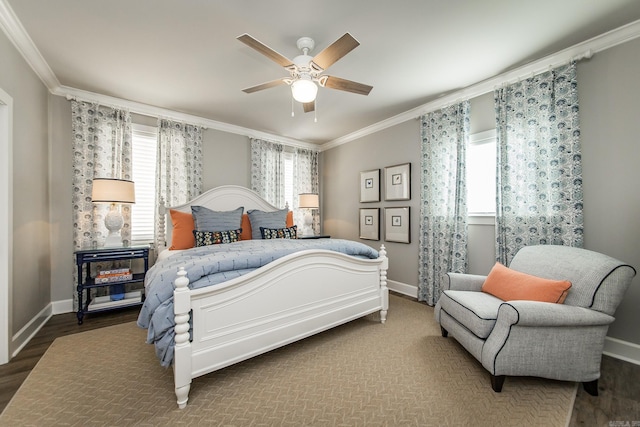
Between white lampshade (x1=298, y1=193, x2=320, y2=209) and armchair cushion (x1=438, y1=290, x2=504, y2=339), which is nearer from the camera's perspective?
armchair cushion (x1=438, y1=290, x2=504, y2=339)

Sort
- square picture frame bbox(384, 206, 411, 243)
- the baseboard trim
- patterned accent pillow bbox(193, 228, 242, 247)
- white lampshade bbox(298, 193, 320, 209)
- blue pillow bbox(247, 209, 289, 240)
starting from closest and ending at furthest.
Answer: the baseboard trim → patterned accent pillow bbox(193, 228, 242, 247) → blue pillow bbox(247, 209, 289, 240) → square picture frame bbox(384, 206, 411, 243) → white lampshade bbox(298, 193, 320, 209)

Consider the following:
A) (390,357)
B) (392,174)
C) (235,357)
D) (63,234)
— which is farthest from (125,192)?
(392,174)

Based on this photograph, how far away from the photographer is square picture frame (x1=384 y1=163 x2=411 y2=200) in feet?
12.2

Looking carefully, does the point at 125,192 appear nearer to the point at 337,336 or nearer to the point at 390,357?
the point at 337,336

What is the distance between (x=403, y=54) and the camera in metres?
2.39

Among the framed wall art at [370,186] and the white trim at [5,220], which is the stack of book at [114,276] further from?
the framed wall art at [370,186]

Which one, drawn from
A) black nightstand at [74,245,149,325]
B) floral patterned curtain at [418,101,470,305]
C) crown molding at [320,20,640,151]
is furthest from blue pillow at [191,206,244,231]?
crown molding at [320,20,640,151]

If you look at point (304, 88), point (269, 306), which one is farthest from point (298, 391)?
point (304, 88)

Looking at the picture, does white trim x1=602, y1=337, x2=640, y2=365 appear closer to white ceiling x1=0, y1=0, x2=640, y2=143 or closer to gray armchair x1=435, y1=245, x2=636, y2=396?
gray armchair x1=435, y1=245, x2=636, y2=396

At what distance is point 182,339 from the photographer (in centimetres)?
153

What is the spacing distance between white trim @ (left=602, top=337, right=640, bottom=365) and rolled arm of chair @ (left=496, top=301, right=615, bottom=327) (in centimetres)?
83

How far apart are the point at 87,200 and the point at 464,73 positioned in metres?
4.69

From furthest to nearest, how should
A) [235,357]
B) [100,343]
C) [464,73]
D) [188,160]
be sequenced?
[188,160] < [464,73] < [100,343] < [235,357]

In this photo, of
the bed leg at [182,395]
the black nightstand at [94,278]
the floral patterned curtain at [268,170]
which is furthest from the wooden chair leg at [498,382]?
the floral patterned curtain at [268,170]
